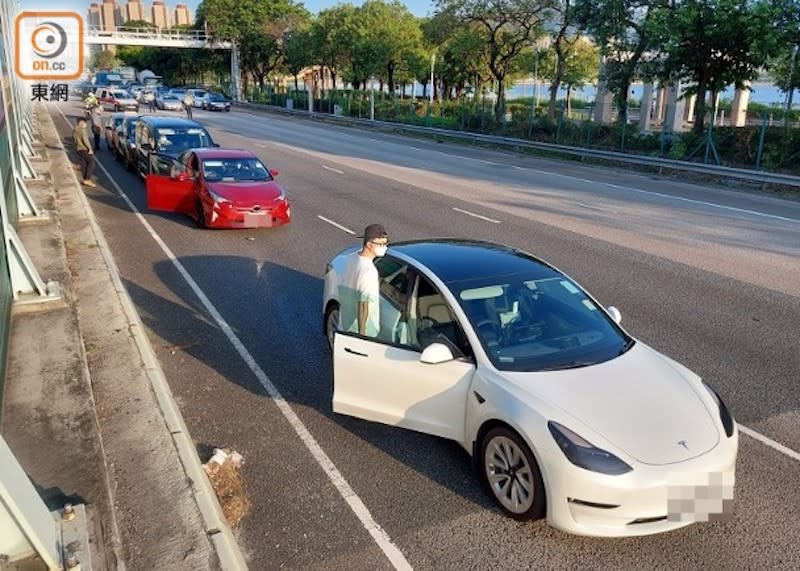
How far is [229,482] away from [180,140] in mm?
14675

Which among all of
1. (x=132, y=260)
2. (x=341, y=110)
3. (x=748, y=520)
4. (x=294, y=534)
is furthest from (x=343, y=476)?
(x=341, y=110)

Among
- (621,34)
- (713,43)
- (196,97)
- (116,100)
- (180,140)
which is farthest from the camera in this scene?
(196,97)

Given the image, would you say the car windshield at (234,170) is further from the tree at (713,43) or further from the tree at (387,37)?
the tree at (387,37)

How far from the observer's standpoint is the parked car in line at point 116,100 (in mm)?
46641

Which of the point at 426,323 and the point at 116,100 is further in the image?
the point at 116,100

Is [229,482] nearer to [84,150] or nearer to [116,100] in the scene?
[84,150]

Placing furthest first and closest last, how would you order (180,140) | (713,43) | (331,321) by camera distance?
1. (713,43)
2. (180,140)
3. (331,321)

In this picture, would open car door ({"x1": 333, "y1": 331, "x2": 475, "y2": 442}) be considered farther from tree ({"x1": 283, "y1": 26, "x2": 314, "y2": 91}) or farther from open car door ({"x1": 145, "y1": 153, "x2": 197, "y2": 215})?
tree ({"x1": 283, "y1": 26, "x2": 314, "y2": 91})

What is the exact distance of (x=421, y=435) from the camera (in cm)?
574

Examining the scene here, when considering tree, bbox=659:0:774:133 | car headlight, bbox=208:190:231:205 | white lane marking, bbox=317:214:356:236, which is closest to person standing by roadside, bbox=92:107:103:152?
white lane marking, bbox=317:214:356:236

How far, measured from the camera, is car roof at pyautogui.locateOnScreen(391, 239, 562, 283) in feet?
18.3

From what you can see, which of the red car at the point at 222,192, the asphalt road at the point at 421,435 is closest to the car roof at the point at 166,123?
the asphalt road at the point at 421,435

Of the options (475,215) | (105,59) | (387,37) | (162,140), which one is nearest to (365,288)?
(475,215)

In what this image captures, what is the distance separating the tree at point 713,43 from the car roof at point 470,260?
21982 mm
